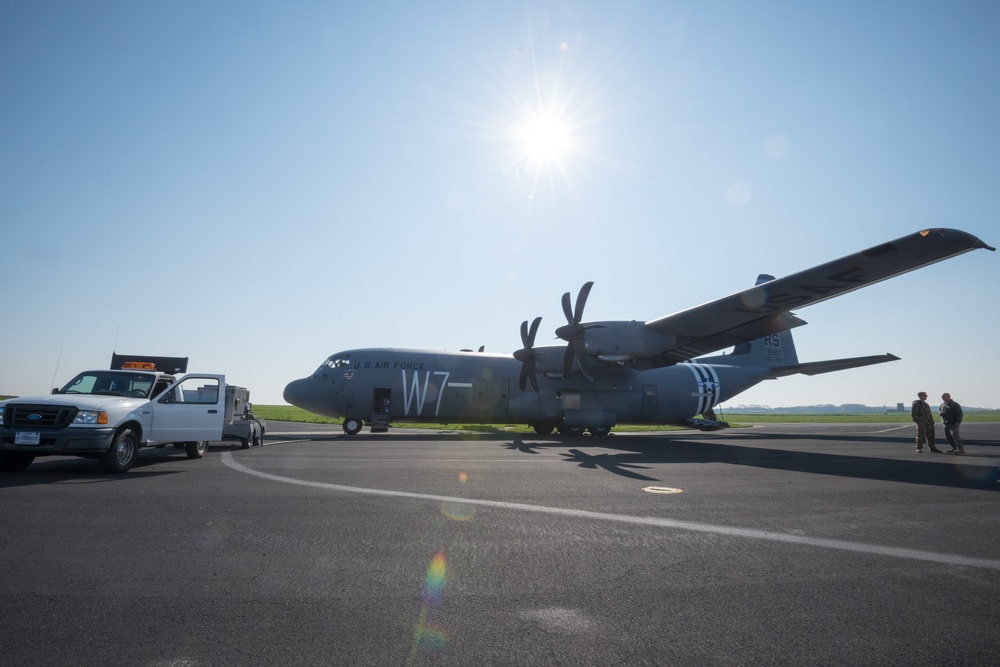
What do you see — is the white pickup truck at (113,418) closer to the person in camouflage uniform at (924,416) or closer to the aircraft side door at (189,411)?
Answer: the aircraft side door at (189,411)

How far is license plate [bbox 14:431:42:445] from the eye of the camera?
9.52 meters

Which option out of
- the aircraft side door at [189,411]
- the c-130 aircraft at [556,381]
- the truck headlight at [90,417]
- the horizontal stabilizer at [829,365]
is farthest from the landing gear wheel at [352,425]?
the horizontal stabilizer at [829,365]

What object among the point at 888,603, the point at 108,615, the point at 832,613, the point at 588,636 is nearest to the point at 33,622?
the point at 108,615

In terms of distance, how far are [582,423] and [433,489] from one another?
15.3 metres

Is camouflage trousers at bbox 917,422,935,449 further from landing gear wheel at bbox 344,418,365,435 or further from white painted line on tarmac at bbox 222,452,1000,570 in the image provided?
landing gear wheel at bbox 344,418,365,435

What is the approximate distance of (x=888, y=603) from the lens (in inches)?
153

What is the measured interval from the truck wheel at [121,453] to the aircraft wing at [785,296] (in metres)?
15.4

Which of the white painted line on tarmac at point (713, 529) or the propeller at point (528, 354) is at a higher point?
the propeller at point (528, 354)

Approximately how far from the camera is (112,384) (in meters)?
11.7

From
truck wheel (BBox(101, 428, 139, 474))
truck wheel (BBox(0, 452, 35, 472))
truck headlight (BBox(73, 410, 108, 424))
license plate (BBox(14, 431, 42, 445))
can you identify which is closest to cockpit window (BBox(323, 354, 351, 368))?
truck wheel (BBox(101, 428, 139, 474))

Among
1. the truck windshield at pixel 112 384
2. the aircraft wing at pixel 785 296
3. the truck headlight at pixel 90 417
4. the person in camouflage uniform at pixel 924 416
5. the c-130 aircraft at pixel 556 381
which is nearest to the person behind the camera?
the truck headlight at pixel 90 417

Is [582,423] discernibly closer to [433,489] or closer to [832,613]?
[433,489]

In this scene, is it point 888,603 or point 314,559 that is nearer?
point 888,603

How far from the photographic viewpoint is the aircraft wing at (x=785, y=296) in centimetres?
1313
